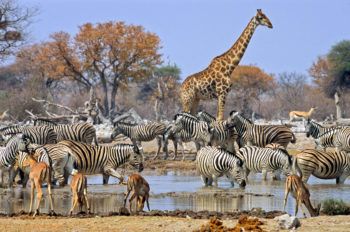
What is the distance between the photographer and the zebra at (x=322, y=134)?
82.3 feet

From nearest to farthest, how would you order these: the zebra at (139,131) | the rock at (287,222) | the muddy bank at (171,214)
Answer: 1. the rock at (287,222)
2. the muddy bank at (171,214)
3. the zebra at (139,131)

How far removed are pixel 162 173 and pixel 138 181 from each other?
9.11 m

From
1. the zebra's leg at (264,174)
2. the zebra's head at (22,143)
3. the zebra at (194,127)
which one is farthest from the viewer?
the zebra at (194,127)

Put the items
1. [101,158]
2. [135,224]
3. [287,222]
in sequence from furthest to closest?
[101,158] → [135,224] → [287,222]

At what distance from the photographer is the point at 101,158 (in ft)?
62.4

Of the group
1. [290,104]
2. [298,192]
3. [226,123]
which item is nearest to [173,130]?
[226,123]

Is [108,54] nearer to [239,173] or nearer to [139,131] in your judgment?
[139,131]

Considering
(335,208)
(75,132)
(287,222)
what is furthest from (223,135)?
(287,222)

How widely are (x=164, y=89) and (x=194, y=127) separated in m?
34.1

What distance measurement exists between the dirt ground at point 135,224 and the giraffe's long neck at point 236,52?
1511cm

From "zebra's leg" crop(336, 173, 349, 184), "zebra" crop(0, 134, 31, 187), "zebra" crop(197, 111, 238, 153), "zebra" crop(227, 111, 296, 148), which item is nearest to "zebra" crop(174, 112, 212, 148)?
"zebra" crop(197, 111, 238, 153)

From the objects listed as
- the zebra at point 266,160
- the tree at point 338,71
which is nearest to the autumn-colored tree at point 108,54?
the tree at point 338,71

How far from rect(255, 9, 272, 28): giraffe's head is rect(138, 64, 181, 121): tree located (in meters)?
21.0

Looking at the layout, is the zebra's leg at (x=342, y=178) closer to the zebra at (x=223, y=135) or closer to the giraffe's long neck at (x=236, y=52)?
the zebra at (x=223, y=135)
